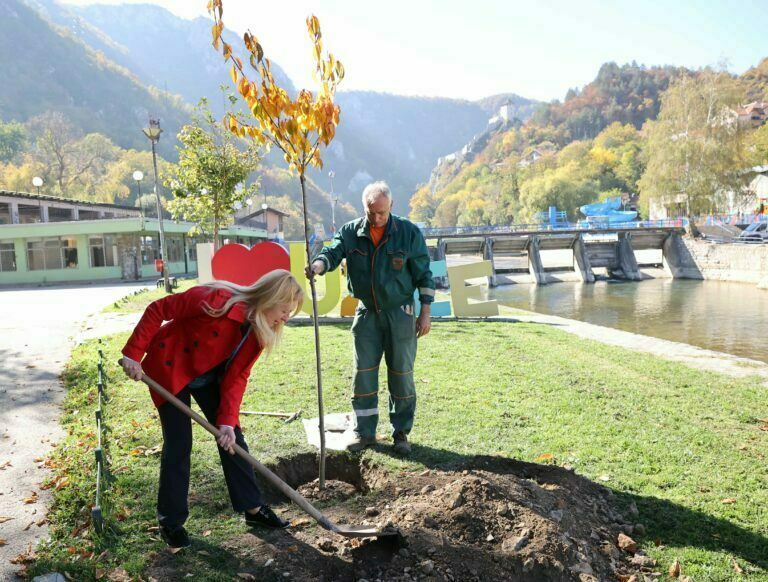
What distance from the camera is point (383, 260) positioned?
450 centimetres

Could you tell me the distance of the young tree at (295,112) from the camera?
150 inches

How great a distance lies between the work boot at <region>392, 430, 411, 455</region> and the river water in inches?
430

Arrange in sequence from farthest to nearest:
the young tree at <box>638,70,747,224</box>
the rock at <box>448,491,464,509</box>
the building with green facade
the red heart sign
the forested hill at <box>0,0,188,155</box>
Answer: the forested hill at <box>0,0,188,155</box> < the young tree at <box>638,70,747,224</box> < the building with green facade < the red heart sign < the rock at <box>448,491,464,509</box>

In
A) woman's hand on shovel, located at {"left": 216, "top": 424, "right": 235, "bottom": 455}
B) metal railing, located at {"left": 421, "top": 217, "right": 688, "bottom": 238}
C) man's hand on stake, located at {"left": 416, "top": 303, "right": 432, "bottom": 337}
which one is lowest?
woman's hand on shovel, located at {"left": 216, "top": 424, "right": 235, "bottom": 455}

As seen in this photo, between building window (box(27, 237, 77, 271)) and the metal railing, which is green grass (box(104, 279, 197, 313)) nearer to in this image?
building window (box(27, 237, 77, 271))

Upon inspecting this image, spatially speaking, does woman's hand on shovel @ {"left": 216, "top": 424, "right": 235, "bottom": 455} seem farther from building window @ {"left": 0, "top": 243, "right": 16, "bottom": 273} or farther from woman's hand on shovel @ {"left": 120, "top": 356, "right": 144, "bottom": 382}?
building window @ {"left": 0, "top": 243, "right": 16, "bottom": 273}

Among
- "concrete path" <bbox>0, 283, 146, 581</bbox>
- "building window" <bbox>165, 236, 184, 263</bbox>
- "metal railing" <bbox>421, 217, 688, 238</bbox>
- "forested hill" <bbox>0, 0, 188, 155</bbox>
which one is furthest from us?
"forested hill" <bbox>0, 0, 188, 155</bbox>

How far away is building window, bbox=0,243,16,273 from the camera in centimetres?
3278

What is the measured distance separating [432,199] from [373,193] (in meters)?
159

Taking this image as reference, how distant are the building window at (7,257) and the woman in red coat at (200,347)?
36148 millimetres

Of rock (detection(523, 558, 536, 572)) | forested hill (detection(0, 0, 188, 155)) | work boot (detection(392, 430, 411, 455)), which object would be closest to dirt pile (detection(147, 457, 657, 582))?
rock (detection(523, 558, 536, 572))

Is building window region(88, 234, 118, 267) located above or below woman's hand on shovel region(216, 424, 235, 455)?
above

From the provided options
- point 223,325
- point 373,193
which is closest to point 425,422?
point 373,193

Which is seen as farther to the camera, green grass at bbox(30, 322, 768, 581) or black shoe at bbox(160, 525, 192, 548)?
green grass at bbox(30, 322, 768, 581)
